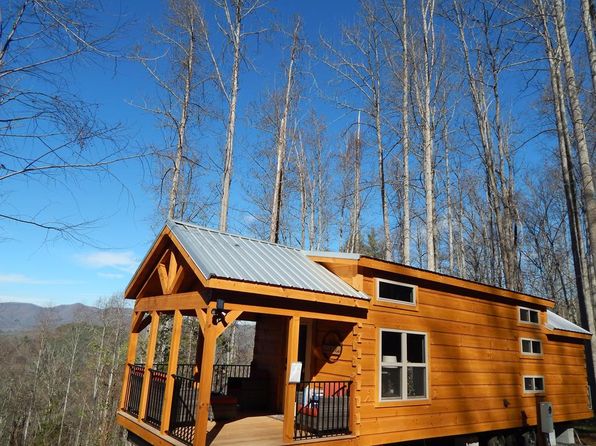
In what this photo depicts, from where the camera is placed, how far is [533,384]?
1029 centimetres

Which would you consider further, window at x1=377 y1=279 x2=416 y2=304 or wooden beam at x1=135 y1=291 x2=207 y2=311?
window at x1=377 y1=279 x2=416 y2=304

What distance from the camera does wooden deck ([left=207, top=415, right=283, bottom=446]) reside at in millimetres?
5660

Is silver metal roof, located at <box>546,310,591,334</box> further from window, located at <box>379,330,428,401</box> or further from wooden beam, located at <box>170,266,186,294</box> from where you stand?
wooden beam, located at <box>170,266,186,294</box>

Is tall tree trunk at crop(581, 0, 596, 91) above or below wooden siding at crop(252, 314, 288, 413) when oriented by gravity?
above

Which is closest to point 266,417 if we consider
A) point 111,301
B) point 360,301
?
point 360,301

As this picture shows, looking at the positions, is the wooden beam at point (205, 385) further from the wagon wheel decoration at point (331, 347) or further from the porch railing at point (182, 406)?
the wagon wheel decoration at point (331, 347)

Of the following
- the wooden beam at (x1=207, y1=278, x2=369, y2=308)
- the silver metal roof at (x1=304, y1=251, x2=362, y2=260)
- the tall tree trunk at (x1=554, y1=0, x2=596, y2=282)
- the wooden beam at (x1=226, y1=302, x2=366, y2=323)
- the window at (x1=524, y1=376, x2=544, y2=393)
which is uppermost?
the tall tree trunk at (x1=554, y1=0, x2=596, y2=282)

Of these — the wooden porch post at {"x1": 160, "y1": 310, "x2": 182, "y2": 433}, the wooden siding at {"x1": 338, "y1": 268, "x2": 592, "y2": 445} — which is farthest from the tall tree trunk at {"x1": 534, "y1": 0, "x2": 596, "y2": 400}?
the wooden porch post at {"x1": 160, "y1": 310, "x2": 182, "y2": 433}

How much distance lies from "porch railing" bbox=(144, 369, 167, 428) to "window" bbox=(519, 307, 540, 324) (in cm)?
892

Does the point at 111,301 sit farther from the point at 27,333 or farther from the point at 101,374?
the point at 27,333

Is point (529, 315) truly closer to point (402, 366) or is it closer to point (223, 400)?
point (402, 366)

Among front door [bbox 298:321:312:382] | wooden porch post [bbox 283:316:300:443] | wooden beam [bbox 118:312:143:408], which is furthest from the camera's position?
front door [bbox 298:321:312:382]

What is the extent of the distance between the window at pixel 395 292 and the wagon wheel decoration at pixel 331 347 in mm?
1226

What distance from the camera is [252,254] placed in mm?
6883
